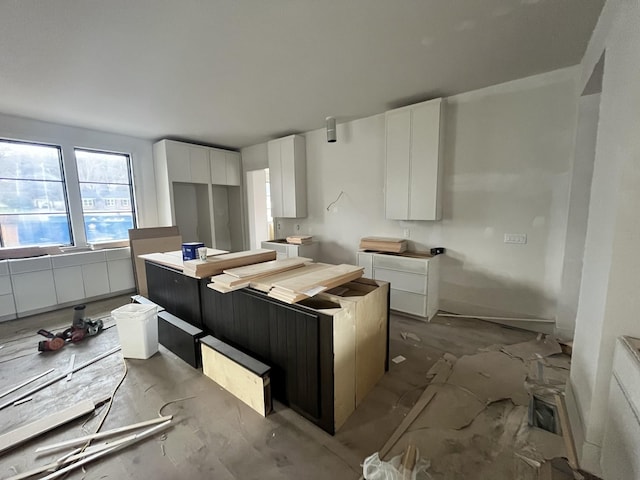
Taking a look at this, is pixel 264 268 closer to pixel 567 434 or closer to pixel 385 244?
pixel 385 244

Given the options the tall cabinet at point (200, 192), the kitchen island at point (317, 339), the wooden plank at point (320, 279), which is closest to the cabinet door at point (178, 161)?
the tall cabinet at point (200, 192)

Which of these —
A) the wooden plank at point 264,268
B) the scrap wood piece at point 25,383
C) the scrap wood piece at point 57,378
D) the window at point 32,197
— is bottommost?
the scrap wood piece at point 25,383

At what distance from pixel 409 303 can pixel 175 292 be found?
2812mm

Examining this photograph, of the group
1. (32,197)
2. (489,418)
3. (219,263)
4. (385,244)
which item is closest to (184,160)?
(32,197)

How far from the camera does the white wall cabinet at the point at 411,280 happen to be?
3.26 meters

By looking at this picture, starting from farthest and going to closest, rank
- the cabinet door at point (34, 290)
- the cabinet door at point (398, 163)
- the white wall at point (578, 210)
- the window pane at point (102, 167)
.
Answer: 1. the window pane at point (102, 167)
2. the cabinet door at point (34, 290)
3. the cabinet door at point (398, 163)
4. the white wall at point (578, 210)

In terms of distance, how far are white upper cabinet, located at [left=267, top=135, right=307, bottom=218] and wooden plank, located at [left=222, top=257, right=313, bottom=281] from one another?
2.46 meters

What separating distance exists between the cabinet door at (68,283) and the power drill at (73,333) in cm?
109

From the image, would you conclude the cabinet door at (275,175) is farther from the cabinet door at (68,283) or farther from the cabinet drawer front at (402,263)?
the cabinet door at (68,283)

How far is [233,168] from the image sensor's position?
5797mm

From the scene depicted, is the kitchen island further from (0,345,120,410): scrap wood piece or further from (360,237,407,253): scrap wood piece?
(360,237,407,253): scrap wood piece

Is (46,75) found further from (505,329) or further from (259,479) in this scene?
(505,329)

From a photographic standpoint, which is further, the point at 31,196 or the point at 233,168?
the point at 233,168

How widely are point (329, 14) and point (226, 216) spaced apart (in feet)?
16.9
